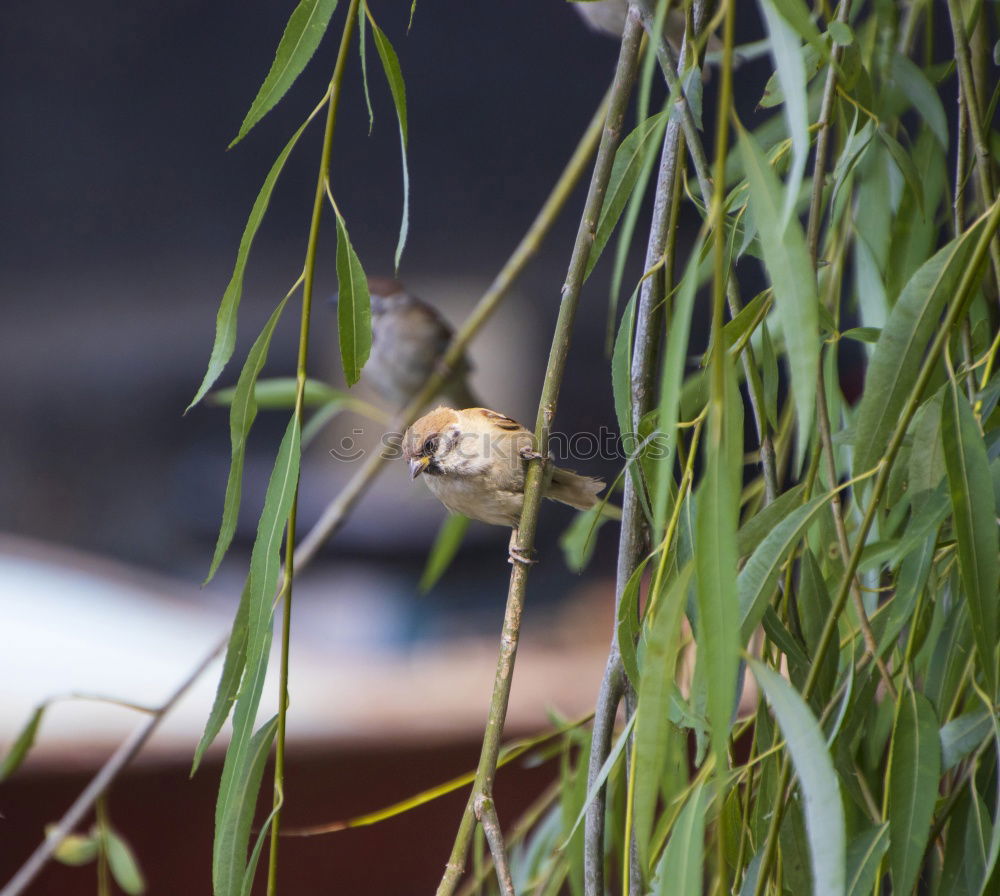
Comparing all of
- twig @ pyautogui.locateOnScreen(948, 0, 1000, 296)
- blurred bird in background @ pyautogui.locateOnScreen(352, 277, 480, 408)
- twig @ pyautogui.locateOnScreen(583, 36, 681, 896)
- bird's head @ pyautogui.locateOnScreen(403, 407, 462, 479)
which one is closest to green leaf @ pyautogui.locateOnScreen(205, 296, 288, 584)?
twig @ pyautogui.locateOnScreen(583, 36, 681, 896)

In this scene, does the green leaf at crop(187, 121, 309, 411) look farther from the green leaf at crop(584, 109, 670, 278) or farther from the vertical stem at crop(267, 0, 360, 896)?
the green leaf at crop(584, 109, 670, 278)

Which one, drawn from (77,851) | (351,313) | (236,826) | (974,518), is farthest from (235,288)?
(77,851)

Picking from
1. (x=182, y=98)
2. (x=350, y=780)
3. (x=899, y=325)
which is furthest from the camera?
(x=182, y=98)

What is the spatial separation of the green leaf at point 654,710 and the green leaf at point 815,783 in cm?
6

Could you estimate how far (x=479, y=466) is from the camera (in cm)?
119

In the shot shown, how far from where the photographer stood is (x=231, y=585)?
7.97ft

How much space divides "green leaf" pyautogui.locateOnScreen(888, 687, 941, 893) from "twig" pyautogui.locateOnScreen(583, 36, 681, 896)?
163 mm

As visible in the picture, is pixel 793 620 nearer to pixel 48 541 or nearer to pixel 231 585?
pixel 231 585

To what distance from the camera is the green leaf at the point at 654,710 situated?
1.37 feet

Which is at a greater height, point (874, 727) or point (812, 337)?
point (812, 337)

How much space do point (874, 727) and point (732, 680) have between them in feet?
1.49

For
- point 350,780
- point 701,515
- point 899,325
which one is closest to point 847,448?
point 899,325

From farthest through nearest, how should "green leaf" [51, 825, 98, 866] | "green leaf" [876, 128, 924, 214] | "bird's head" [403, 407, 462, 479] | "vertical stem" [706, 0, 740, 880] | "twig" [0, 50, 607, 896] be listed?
"bird's head" [403, 407, 462, 479] < "green leaf" [51, 825, 98, 866] < "twig" [0, 50, 607, 896] < "green leaf" [876, 128, 924, 214] < "vertical stem" [706, 0, 740, 880]

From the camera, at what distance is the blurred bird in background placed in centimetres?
216
